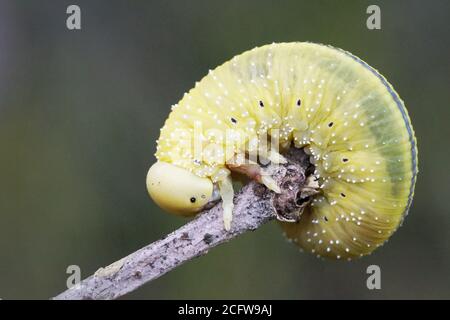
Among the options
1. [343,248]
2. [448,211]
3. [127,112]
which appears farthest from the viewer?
[127,112]

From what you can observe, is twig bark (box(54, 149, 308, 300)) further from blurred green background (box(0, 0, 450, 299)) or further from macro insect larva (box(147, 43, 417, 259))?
blurred green background (box(0, 0, 450, 299))

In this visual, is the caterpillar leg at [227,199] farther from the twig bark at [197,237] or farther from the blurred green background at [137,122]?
the blurred green background at [137,122]

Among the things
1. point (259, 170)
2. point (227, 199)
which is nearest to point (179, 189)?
point (227, 199)

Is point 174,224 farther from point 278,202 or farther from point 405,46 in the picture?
point 278,202

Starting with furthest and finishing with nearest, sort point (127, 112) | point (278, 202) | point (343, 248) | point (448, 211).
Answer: point (127, 112)
point (448, 211)
point (343, 248)
point (278, 202)

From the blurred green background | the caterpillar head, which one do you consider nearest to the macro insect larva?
the caterpillar head

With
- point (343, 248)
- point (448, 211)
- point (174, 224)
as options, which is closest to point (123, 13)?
point (174, 224)

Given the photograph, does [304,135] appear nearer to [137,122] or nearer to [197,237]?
[197,237]

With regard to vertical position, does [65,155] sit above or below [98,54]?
below

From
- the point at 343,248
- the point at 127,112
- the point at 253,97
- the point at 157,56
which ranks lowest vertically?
the point at 343,248
